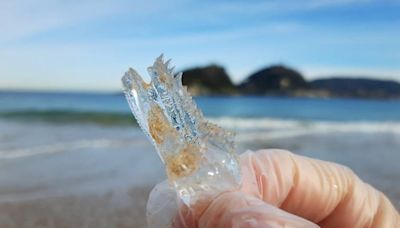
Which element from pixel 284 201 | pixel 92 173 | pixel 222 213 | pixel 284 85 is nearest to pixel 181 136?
pixel 222 213

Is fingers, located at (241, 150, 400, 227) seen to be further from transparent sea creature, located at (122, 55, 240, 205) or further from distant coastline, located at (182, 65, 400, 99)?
distant coastline, located at (182, 65, 400, 99)

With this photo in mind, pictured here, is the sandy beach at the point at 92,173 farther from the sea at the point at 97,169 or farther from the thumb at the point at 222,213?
the thumb at the point at 222,213

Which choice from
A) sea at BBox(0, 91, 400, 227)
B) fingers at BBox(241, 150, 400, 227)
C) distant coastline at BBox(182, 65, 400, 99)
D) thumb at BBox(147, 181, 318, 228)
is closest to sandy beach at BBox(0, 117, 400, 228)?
sea at BBox(0, 91, 400, 227)

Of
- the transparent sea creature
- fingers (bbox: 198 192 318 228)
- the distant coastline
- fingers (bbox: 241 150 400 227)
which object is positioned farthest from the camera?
the distant coastline

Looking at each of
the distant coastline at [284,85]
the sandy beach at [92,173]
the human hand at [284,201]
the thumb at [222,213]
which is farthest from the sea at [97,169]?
the distant coastline at [284,85]

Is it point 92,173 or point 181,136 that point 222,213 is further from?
point 92,173

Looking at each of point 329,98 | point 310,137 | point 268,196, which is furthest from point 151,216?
point 329,98

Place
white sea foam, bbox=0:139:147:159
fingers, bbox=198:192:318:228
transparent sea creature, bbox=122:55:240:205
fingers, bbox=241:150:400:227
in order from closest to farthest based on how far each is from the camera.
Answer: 1. fingers, bbox=198:192:318:228
2. transparent sea creature, bbox=122:55:240:205
3. fingers, bbox=241:150:400:227
4. white sea foam, bbox=0:139:147:159

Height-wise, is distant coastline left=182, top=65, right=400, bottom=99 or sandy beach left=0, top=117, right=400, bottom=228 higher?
distant coastline left=182, top=65, right=400, bottom=99
